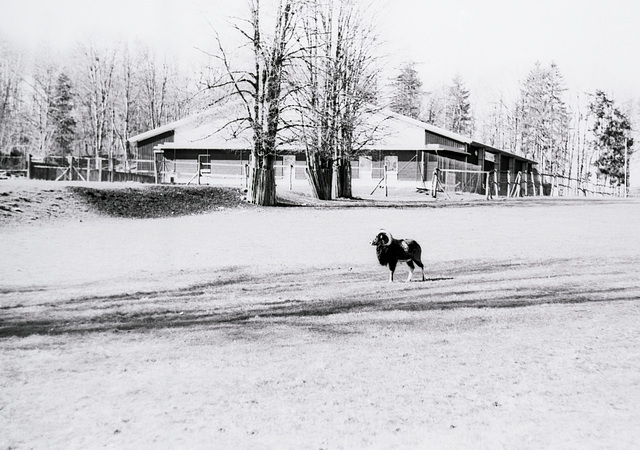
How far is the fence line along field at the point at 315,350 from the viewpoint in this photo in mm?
4574

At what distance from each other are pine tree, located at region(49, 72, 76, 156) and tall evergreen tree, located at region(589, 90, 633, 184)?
60148 mm

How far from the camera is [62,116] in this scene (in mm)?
68688

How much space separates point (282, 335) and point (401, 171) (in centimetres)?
4229

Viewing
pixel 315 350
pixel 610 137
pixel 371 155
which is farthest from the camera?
pixel 610 137

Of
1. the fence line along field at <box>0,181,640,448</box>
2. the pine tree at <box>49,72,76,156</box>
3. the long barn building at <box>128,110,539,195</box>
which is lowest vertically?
the fence line along field at <box>0,181,640,448</box>

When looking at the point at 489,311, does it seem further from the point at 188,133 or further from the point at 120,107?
the point at 120,107

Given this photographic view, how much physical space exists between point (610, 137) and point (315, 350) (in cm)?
8199

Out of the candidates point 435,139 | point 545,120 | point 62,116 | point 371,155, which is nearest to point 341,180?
point 371,155

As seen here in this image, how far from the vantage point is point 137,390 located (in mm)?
5391

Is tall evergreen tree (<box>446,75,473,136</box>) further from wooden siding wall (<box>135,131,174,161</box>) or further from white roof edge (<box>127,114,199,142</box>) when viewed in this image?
white roof edge (<box>127,114,199,142</box>)

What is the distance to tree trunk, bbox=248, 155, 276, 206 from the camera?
89.2 feet

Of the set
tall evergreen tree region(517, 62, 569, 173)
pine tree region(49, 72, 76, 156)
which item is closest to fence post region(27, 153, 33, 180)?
pine tree region(49, 72, 76, 156)

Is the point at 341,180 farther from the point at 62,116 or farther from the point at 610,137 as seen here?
the point at 610,137

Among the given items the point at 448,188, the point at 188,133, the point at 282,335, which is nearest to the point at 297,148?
the point at 448,188
